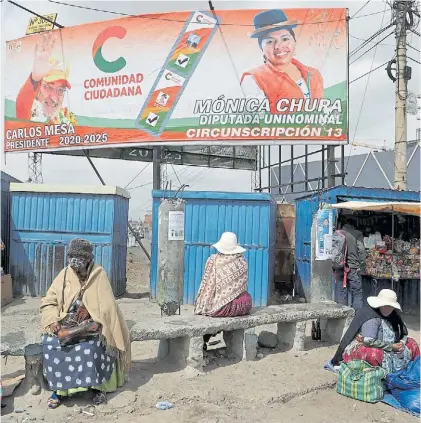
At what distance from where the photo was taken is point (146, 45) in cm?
1091

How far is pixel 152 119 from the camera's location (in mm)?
10797

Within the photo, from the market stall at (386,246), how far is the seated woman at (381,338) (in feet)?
10.3

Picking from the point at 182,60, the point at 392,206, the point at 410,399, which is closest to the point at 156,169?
the point at 182,60

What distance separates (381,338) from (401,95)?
7.70 meters

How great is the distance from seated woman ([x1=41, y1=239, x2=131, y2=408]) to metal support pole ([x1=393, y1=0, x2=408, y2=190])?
27.5 feet

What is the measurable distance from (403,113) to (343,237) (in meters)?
4.66

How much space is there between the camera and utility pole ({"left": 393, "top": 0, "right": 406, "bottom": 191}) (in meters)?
10.3

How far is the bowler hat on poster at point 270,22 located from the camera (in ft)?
33.7

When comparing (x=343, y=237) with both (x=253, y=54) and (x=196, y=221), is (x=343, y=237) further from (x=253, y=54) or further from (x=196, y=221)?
(x=253, y=54)

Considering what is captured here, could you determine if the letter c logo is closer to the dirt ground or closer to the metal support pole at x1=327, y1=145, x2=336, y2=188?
the metal support pole at x1=327, y1=145, x2=336, y2=188

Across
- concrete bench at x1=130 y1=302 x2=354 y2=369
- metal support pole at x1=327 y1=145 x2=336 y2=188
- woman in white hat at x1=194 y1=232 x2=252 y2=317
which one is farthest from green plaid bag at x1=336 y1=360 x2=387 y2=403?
metal support pole at x1=327 y1=145 x2=336 y2=188

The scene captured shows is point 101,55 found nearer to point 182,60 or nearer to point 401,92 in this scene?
point 182,60

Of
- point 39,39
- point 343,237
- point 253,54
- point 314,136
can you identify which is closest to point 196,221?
point 343,237

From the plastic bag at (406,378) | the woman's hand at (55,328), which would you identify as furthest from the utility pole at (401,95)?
the woman's hand at (55,328)
